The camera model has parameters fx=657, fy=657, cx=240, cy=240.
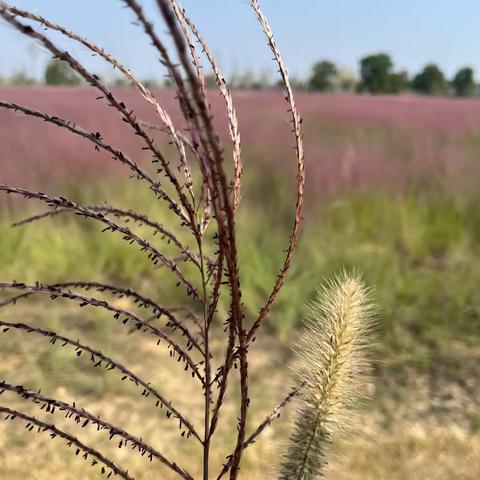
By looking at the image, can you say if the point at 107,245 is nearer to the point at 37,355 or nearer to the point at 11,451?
the point at 37,355

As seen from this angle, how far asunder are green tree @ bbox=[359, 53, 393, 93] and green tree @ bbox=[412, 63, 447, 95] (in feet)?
7.69

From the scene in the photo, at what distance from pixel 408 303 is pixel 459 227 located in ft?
2.48

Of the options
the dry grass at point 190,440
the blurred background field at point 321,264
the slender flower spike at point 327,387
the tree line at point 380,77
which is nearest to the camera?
the slender flower spike at point 327,387

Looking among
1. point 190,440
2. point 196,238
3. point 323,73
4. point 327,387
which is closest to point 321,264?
point 190,440

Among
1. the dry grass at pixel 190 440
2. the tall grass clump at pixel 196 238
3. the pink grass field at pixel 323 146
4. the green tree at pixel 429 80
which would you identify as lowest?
the green tree at pixel 429 80

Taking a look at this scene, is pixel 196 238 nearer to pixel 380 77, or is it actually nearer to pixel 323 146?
pixel 323 146

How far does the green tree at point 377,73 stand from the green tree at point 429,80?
2343mm

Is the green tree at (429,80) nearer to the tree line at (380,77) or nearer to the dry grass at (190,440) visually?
the tree line at (380,77)

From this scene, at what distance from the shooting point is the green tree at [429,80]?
36156 mm

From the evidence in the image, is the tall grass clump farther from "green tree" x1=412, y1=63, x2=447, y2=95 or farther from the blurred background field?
"green tree" x1=412, y1=63, x2=447, y2=95

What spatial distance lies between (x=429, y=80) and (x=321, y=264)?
36.0 m

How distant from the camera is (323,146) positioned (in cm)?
382

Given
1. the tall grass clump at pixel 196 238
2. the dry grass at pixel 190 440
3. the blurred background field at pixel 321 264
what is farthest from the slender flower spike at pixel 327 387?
the dry grass at pixel 190 440

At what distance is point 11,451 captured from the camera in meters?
1.90
